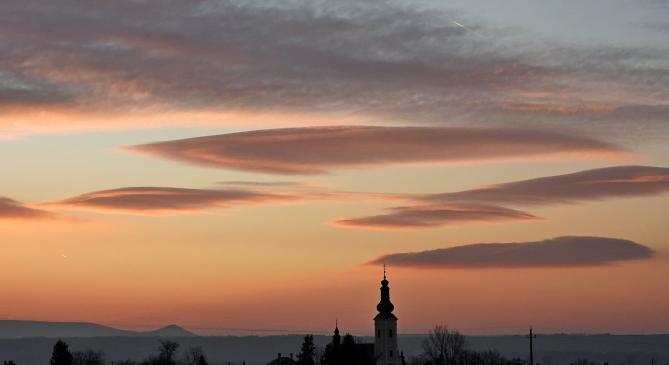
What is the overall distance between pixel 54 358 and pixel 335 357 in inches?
1571

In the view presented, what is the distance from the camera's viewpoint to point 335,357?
19488cm

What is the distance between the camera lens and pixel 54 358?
181 metres

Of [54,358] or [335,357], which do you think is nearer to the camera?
[54,358]
